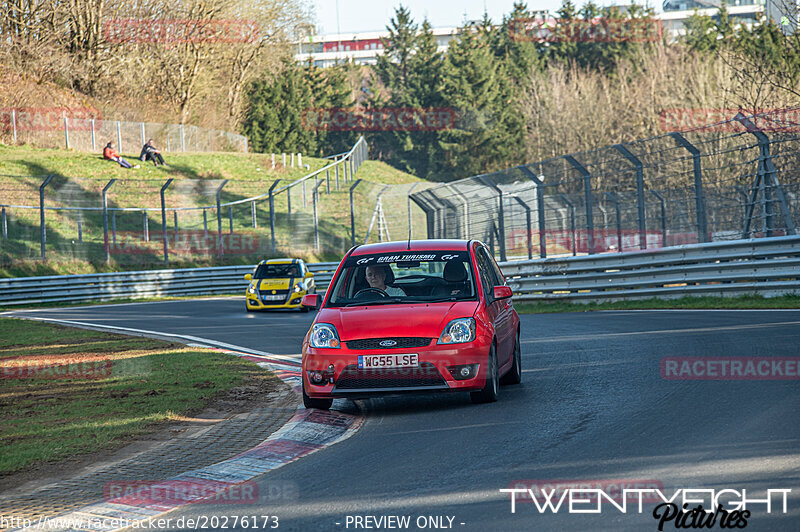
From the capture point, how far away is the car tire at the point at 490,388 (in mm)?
8820

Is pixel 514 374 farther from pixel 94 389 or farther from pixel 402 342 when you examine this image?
pixel 94 389

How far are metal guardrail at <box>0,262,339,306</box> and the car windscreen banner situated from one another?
2334cm

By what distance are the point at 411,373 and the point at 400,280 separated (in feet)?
5.57

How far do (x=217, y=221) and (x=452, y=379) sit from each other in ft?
98.9

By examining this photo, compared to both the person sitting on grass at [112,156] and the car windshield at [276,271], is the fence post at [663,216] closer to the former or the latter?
the car windshield at [276,271]

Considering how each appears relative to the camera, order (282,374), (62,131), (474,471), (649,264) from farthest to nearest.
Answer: (62,131)
(649,264)
(282,374)
(474,471)

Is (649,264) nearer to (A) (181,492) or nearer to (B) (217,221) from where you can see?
(A) (181,492)

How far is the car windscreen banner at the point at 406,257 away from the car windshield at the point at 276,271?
52.4ft

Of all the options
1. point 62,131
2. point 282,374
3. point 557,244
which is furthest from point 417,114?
point 282,374

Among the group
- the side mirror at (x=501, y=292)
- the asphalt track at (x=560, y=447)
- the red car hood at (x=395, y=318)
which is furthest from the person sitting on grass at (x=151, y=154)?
the red car hood at (x=395, y=318)

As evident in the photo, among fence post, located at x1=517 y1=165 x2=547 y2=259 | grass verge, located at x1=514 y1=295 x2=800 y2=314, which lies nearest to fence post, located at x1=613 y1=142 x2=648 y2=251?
grass verge, located at x1=514 y1=295 x2=800 y2=314

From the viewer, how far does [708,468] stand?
581 cm

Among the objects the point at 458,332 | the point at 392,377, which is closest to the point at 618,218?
the point at 458,332

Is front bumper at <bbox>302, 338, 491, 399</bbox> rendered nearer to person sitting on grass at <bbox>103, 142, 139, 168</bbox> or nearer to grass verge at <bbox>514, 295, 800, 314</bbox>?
grass verge at <bbox>514, 295, 800, 314</bbox>
